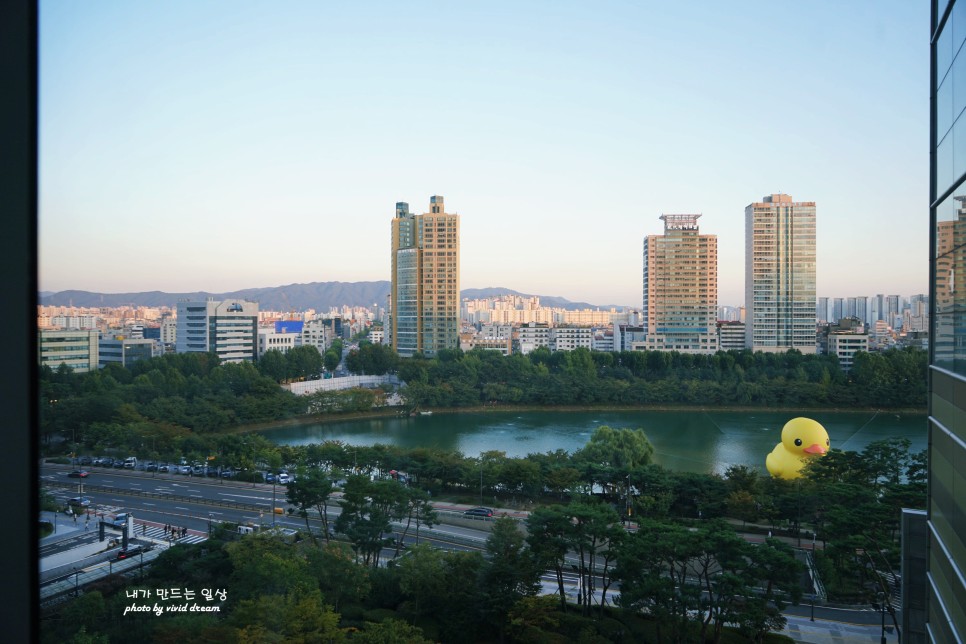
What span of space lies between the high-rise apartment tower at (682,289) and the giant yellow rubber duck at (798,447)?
34.2 feet

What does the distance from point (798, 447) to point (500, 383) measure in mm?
6725

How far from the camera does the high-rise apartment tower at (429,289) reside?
51.5 feet

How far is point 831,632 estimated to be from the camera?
290cm

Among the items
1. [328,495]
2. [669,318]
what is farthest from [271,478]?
[669,318]

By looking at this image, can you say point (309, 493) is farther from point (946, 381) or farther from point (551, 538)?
point (946, 381)

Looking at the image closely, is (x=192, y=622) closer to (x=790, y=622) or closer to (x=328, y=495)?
(x=328, y=495)

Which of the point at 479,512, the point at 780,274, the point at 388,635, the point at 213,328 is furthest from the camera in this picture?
the point at 780,274

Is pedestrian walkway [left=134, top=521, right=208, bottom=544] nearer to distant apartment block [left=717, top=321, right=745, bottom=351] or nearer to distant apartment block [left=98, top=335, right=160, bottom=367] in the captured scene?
distant apartment block [left=98, top=335, right=160, bottom=367]

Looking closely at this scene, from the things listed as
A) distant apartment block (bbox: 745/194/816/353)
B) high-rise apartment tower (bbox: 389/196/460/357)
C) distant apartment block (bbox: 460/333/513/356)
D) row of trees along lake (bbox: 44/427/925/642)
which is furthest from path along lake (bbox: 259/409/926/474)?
distant apartment block (bbox: 460/333/513/356)

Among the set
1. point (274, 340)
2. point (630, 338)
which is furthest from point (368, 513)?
point (274, 340)

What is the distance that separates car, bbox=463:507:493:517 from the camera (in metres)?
4.52

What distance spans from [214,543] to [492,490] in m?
2.72

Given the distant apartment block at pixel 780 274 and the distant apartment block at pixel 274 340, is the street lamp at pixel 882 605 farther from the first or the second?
the distant apartment block at pixel 274 340

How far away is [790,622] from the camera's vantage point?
2.98 meters
